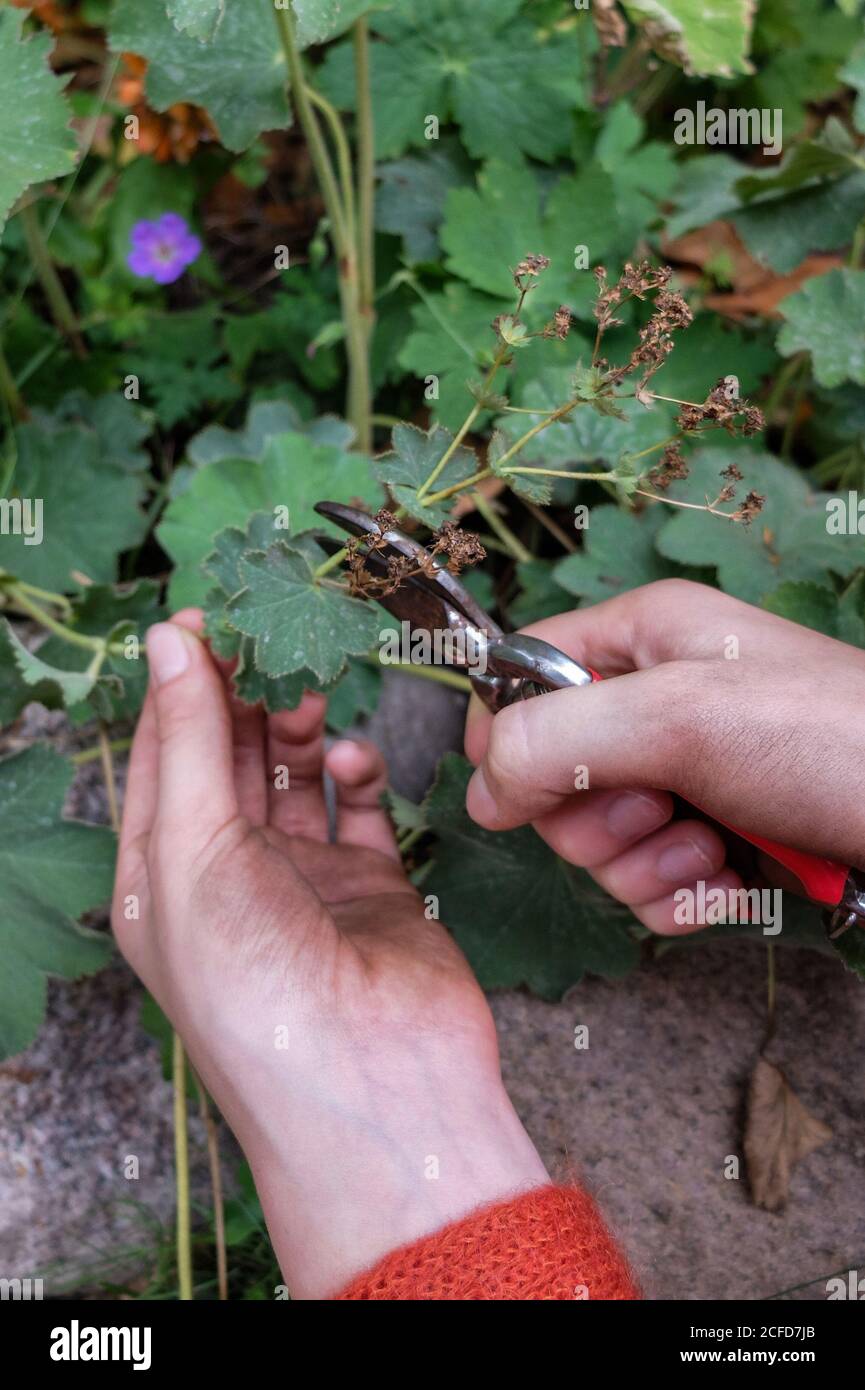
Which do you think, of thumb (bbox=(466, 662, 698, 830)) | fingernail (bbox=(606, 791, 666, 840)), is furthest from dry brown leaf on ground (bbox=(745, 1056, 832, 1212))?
thumb (bbox=(466, 662, 698, 830))

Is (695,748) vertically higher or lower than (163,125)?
lower

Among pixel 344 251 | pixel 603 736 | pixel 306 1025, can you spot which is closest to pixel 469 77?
pixel 344 251

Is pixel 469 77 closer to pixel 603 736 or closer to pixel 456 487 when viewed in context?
pixel 456 487

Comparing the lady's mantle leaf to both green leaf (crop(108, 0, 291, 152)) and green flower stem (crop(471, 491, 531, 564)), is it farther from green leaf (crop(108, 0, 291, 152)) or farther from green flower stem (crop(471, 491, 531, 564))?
green leaf (crop(108, 0, 291, 152))

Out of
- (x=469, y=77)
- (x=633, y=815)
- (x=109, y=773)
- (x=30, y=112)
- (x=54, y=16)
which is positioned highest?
(x=54, y=16)

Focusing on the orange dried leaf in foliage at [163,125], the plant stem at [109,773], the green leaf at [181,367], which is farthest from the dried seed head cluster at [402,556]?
the orange dried leaf in foliage at [163,125]
